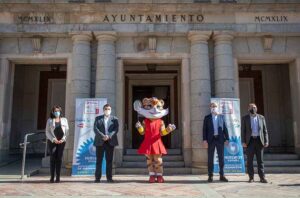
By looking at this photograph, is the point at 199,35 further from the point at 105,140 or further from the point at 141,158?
the point at 105,140

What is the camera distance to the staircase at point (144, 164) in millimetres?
10617

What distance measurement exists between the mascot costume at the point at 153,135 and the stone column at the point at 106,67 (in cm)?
249

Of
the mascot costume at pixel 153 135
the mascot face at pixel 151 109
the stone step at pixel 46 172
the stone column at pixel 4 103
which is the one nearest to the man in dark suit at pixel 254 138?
the mascot costume at pixel 153 135

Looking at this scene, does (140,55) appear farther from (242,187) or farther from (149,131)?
(242,187)

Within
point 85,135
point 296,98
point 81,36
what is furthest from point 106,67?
point 296,98

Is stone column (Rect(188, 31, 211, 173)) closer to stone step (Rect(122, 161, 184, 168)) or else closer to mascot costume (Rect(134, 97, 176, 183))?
stone step (Rect(122, 161, 184, 168))

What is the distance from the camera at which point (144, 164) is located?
11203 millimetres

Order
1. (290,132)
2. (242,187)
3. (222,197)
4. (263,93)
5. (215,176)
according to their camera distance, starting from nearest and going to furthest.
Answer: (222,197)
(242,187)
(215,176)
(290,132)
(263,93)

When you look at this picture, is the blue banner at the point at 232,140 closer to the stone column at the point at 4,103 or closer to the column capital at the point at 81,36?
the column capital at the point at 81,36

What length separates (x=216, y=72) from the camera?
11383 millimetres

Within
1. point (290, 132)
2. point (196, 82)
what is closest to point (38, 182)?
point (196, 82)

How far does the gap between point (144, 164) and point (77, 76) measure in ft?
11.8

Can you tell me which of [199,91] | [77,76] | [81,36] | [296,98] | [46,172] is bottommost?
[46,172]

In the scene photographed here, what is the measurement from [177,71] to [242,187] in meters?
8.04
